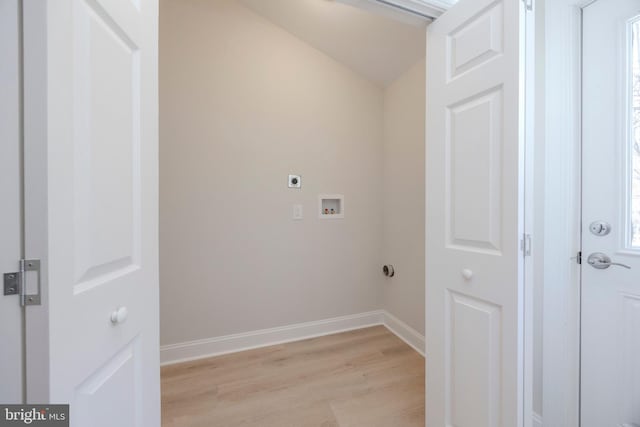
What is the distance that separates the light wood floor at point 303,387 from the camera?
1.45 m

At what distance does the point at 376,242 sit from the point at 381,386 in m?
1.27

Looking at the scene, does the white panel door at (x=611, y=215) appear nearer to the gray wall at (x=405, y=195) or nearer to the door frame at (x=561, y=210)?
the door frame at (x=561, y=210)

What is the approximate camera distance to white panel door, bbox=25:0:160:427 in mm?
503

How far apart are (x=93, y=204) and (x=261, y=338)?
77.0 inches

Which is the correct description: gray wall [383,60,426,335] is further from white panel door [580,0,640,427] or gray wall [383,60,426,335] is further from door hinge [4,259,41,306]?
door hinge [4,259,41,306]

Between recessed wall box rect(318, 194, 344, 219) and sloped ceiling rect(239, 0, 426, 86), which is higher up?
sloped ceiling rect(239, 0, 426, 86)

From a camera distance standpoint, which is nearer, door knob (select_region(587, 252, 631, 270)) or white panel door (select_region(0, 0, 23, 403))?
white panel door (select_region(0, 0, 23, 403))

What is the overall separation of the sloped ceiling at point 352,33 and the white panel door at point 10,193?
6.19 ft

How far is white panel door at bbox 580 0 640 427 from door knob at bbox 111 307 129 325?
1780mm

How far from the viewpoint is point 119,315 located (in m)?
0.69

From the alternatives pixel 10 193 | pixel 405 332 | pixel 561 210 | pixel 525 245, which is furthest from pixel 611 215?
pixel 10 193

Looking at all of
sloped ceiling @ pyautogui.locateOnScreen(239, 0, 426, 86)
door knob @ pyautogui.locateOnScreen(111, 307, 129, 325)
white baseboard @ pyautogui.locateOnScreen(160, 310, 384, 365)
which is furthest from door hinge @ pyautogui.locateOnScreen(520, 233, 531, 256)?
white baseboard @ pyautogui.locateOnScreen(160, 310, 384, 365)

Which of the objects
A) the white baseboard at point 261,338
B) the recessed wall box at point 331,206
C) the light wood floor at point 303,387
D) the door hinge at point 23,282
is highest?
the recessed wall box at point 331,206

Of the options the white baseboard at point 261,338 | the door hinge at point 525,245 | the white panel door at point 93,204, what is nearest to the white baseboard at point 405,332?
the white baseboard at point 261,338
